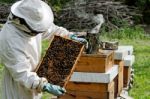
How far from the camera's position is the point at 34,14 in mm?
2742

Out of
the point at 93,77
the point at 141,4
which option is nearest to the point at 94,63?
the point at 93,77

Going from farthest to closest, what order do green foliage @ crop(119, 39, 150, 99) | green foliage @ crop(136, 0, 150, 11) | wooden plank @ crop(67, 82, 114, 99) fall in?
green foliage @ crop(136, 0, 150, 11), green foliage @ crop(119, 39, 150, 99), wooden plank @ crop(67, 82, 114, 99)

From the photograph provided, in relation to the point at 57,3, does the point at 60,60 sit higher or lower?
higher

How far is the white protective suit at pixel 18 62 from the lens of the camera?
272cm

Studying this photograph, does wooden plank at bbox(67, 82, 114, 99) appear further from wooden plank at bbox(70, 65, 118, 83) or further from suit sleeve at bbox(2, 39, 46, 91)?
suit sleeve at bbox(2, 39, 46, 91)

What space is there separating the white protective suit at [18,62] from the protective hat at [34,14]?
0.11 metres

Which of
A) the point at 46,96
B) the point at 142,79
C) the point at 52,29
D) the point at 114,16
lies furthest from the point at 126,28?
the point at 52,29

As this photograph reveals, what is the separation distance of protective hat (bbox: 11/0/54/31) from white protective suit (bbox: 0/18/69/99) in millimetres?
105

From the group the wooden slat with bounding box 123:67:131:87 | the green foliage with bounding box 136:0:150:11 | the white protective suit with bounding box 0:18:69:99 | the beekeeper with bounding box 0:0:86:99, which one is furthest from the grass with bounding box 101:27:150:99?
the beekeeper with bounding box 0:0:86:99

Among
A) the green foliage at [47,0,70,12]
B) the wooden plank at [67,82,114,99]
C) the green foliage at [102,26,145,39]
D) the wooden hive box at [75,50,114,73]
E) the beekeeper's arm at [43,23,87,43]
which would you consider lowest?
the green foliage at [102,26,145,39]

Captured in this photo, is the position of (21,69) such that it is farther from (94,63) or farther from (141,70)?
(141,70)

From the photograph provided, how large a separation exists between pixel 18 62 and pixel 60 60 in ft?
1.39

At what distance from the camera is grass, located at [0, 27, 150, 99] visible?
5816 millimetres

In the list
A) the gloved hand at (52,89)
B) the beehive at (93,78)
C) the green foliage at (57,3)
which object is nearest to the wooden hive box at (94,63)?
the beehive at (93,78)
